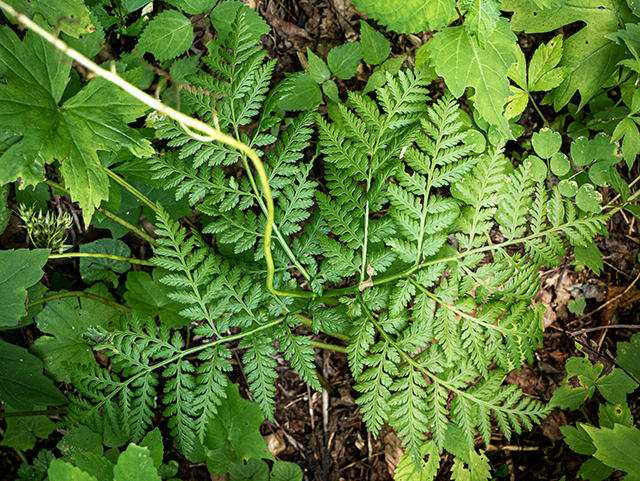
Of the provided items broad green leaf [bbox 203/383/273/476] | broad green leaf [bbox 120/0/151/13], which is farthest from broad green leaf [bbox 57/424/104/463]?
broad green leaf [bbox 120/0/151/13]

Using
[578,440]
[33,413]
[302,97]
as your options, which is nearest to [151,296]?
[33,413]

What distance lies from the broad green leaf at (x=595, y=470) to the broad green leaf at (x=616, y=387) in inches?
17.6

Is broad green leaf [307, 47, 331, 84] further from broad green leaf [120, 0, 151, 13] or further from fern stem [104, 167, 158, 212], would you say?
fern stem [104, 167, 158, 212]

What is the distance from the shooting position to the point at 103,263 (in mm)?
2781

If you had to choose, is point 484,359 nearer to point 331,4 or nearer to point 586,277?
point 586,277

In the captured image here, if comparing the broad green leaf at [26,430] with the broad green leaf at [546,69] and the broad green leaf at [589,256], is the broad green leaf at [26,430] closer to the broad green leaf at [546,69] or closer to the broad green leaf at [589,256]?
the broad green leaf at [589,256]

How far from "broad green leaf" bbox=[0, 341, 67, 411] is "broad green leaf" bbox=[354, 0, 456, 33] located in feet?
9.83

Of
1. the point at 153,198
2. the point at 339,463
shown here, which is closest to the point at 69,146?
the point at 153,198

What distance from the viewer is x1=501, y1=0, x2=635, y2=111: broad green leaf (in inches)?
100

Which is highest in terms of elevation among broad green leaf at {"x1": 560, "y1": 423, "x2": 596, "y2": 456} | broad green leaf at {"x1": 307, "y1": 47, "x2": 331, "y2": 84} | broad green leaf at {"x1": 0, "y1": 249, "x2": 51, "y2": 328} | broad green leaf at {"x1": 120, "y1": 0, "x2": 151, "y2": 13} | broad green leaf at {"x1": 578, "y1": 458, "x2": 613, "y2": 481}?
broad green leaf at {"x1": 120, "y1": 0, "x2": 151, "y2": 13}

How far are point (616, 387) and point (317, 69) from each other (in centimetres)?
313

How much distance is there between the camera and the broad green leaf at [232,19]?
2.57 m

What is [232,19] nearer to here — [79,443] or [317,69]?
[317,69]

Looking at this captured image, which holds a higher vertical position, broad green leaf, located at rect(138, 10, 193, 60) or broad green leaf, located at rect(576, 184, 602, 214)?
broad green leaf, located at rect(138, 10, 193, 60)
